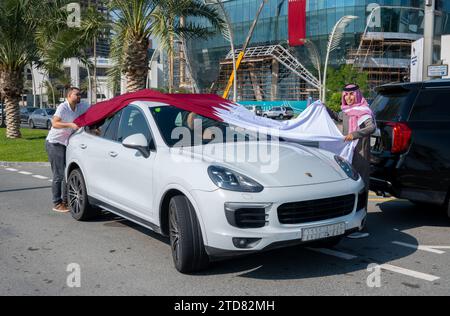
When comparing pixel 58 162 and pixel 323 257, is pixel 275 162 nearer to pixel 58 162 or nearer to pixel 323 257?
pixel 323 257

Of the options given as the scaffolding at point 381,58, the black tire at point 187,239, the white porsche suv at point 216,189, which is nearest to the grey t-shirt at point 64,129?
the white porsche suv at point 216,189

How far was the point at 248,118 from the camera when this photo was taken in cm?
610

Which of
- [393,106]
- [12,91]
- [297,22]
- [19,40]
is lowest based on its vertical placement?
[393,106]

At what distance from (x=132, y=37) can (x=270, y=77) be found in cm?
5337

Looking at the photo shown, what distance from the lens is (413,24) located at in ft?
198

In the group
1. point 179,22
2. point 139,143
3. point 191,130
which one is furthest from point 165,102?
point 179,22

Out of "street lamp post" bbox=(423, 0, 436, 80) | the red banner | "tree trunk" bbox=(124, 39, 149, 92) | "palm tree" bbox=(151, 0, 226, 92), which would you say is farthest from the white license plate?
the red banner

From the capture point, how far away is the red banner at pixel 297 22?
59281 millimetres

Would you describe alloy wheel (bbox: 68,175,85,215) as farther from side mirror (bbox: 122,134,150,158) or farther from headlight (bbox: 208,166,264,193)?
headlight (bbox: 208,166,264,193)

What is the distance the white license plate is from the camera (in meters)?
4.41

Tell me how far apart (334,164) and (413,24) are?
6159 centimetres

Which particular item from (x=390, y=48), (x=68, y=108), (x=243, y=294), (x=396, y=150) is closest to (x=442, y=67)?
(x=396, y=150)

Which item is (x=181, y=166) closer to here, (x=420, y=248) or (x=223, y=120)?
(x=223, y=120)

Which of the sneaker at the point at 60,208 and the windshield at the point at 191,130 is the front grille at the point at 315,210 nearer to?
the windshield at the point at 191,130
